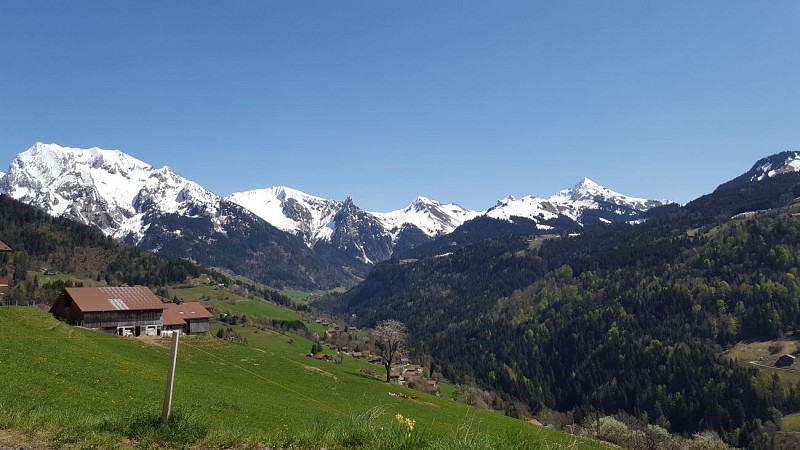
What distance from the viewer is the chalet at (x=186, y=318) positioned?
106 m

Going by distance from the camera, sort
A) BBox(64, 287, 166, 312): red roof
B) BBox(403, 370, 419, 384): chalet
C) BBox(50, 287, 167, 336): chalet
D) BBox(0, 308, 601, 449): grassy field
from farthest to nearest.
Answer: BBox(403, 370, 419, 384): chalet → BBox(64, 287, 166, 312): red roof → BBox(50, 287, 167, 336): chalet → BBox(0, 308, 601, 449): grassy field

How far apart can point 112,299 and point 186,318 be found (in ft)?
83.9

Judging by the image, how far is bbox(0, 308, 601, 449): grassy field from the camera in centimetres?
1239

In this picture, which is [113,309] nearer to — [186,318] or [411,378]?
[186,318]

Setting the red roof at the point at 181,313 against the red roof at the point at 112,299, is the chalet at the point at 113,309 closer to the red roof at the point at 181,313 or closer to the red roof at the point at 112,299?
the red roof at the point at 112,299

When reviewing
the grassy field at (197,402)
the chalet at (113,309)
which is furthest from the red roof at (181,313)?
the grassy field at (197,402)

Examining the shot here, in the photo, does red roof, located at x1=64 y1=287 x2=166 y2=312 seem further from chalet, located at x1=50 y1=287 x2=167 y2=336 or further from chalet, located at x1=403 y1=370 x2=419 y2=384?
chalet, located at x1=403 y1=370 x2=419 y2=384

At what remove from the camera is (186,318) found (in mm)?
111812

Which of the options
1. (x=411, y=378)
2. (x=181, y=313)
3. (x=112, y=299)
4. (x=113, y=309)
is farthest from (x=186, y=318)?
(x=411, y=378)

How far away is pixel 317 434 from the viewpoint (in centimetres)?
1274

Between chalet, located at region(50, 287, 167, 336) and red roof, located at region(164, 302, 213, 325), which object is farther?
red roof, located at region(164, 302, 213, 325)

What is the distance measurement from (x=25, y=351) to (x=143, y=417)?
110ft

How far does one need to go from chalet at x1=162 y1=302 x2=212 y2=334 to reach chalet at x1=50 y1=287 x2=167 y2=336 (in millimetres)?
10100

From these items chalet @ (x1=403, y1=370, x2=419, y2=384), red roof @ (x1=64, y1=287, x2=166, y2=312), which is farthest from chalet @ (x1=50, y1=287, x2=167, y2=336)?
chalet @ (x1=403, y1=370, x2=419, y2=384)
